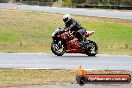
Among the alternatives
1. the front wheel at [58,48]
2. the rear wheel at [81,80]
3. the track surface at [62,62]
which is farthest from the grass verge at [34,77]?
the front wheel at [58,48]

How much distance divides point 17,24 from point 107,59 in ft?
64.6

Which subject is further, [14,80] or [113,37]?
[113,37]

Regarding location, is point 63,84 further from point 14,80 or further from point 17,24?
point 17,24

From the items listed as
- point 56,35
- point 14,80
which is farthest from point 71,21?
point 14,80

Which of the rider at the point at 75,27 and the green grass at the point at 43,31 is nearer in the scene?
the rider at the point at 75,27

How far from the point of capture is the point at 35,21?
135 feet

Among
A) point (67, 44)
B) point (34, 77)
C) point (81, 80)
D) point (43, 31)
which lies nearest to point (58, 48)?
point (67, 44)

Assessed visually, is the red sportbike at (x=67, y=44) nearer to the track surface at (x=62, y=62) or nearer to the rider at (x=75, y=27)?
the rider at (x=75, y=27)

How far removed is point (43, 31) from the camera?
36.8 m

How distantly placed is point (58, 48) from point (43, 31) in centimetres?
1565

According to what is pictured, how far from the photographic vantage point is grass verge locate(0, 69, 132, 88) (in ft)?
43.4

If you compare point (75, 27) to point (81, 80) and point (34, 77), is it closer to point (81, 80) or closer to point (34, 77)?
point (34, 77)

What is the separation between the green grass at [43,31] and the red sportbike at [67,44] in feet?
18.4

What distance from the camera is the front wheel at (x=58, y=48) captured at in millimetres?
21141
